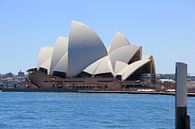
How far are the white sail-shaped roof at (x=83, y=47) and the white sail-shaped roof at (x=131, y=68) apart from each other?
4659 mm

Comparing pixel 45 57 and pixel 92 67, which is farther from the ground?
pixel 45 57

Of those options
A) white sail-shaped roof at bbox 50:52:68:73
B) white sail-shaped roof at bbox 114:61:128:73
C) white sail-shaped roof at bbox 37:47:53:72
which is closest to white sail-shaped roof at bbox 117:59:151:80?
white sail-shaped roof at bbox 114:61:128:73

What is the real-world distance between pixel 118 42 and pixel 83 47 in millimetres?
5764

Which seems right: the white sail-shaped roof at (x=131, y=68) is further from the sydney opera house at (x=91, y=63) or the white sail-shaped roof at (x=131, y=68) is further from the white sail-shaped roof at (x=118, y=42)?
the white sail-shaped roof at (x=118, y=42)

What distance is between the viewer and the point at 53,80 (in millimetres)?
88000

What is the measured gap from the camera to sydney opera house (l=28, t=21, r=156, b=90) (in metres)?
75.2

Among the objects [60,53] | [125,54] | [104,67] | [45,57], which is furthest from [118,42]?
[45,57]

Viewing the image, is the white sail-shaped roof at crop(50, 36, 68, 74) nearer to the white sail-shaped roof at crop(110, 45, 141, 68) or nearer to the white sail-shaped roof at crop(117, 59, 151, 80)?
the white sail-shaped roof at crop(110, 45, 141, 68)

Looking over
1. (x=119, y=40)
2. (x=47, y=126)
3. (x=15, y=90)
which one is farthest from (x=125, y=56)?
(x=47, y=126)

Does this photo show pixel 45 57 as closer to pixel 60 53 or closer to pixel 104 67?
pixel 60 53

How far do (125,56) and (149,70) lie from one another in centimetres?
623

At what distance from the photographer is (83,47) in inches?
2960

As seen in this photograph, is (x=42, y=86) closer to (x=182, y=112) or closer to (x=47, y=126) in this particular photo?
(x=47, y=126)

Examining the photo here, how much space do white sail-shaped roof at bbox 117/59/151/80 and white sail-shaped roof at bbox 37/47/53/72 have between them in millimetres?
10858
